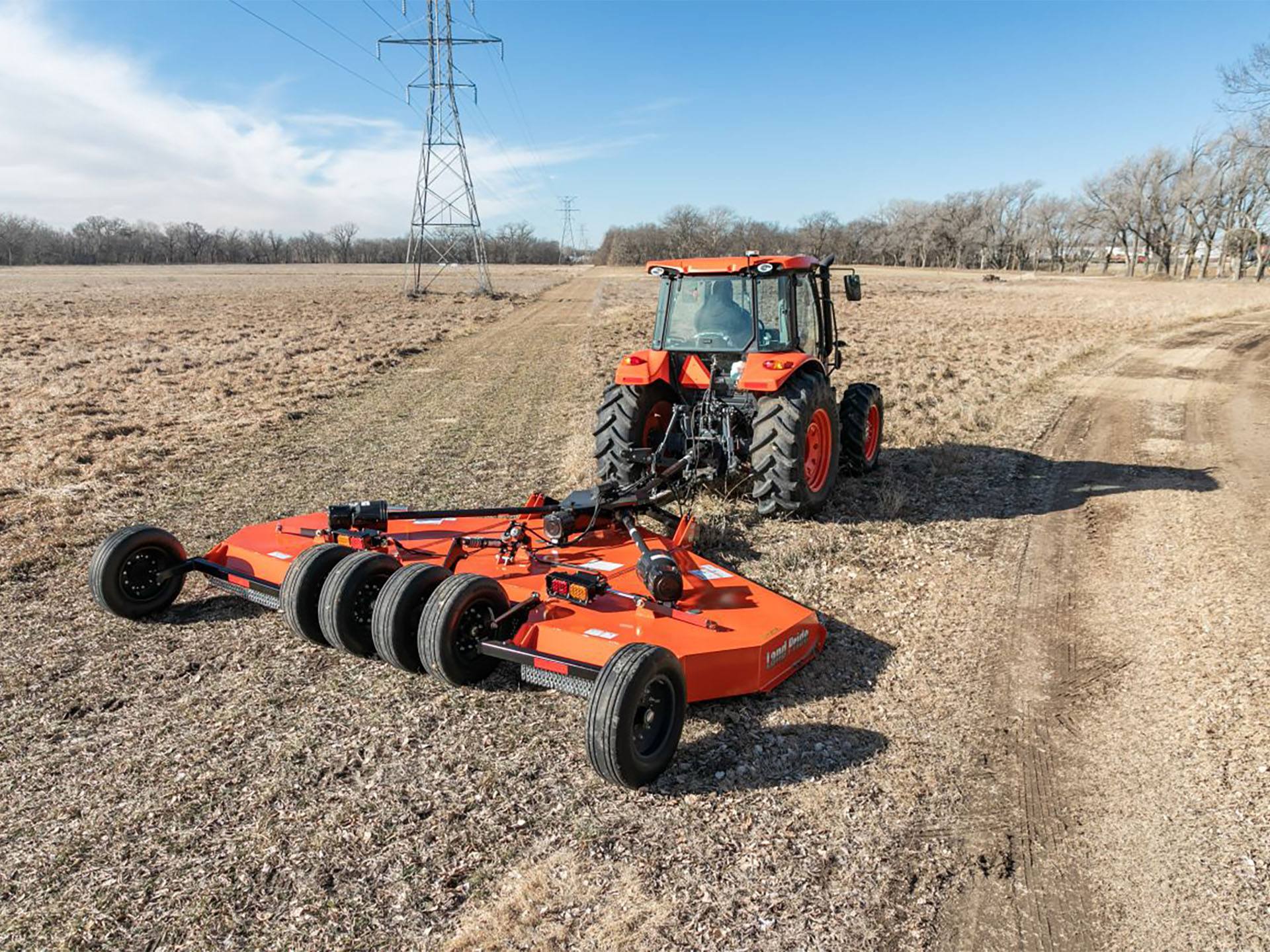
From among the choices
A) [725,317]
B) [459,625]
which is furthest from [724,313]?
[459,625]

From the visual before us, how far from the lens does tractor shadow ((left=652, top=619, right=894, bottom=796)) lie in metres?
3.62

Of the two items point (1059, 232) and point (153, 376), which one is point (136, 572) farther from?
point (1059, 232)

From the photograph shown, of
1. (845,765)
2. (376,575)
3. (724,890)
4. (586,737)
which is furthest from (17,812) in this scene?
(845,765)

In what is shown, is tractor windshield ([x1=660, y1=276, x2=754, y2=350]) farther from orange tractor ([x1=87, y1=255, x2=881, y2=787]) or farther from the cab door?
the cab door

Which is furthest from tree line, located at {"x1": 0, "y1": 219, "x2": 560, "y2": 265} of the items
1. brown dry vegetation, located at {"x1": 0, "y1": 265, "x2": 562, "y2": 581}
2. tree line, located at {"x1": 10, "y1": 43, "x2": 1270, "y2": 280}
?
brown dry vegetation, located at {"x1": 0, "y1": 265, "x2": 562, "y2": 581}

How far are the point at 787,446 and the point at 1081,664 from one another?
103 inches

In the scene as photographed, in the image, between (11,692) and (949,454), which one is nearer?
(11,692)

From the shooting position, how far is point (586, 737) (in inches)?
132

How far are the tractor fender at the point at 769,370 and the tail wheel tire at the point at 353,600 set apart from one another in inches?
133

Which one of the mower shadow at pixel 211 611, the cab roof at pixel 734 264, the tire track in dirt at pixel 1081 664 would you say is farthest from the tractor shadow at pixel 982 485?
the mower shadow at pixel 211 611

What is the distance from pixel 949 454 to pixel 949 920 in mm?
7162

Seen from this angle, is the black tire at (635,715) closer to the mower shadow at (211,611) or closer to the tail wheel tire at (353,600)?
the tail wheel tire at (353,600)

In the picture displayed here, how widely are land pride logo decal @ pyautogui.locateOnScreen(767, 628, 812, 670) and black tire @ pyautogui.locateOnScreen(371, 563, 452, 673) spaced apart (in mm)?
1733

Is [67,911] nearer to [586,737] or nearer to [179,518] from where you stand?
[586,737]
